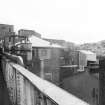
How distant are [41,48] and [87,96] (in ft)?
36.7

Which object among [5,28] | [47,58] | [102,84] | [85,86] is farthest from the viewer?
[5,28]

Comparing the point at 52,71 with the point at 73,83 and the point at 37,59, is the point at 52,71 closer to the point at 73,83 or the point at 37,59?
the point at 37,59

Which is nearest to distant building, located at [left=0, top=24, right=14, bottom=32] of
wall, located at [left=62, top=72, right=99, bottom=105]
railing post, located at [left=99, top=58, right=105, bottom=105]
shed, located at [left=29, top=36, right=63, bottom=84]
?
shed, located at [left=29, top=36, right=63, bottom=84]

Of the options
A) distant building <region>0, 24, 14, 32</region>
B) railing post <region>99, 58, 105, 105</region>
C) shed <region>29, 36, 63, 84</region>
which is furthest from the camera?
distant building <region>0, 24, 14, 32</region>

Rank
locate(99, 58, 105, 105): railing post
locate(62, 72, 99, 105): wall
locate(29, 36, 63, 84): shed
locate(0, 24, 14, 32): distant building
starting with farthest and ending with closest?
locate(0, 24, 14, 32): distant building
locate(29, 36, 63, 84): shed
locate(62, 72, 99, 105): wall
locate(99, 58, 105, 105): railing post

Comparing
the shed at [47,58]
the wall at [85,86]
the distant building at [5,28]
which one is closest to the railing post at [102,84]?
the wall at [85,86]

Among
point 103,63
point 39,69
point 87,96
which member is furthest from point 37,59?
point 103,63

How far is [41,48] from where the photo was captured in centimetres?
2375

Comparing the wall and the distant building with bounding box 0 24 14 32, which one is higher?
the distant building with bounding box 0 24 14 32

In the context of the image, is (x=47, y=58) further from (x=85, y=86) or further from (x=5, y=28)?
(x=5, y=28)

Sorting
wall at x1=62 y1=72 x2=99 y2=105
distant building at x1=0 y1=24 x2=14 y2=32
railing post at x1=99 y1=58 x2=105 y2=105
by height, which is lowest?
wall at x1=62 y1=72 x2=99 y2=105

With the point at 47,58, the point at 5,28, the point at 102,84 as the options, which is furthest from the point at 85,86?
the point at 5,28

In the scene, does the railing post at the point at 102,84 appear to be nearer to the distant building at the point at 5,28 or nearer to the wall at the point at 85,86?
the wall at the point at 85,86

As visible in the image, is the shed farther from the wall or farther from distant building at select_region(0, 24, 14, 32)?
distant building at select_region(0, 24, 14, 32)
